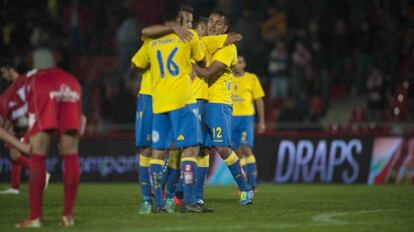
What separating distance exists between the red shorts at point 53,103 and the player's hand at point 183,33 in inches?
59.3

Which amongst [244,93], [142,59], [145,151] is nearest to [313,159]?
[244,93]

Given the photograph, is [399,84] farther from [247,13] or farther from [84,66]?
[84,66]

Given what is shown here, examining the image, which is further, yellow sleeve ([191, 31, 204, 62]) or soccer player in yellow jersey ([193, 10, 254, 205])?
soccer player in yellow jersey ([193, 10, 254, 205])

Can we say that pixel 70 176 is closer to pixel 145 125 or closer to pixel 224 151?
pixel 145 125

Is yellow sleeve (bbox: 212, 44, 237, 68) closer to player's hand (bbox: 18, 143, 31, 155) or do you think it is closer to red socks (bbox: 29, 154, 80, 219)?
red socks (bbox: 29, 154, 80, 219)

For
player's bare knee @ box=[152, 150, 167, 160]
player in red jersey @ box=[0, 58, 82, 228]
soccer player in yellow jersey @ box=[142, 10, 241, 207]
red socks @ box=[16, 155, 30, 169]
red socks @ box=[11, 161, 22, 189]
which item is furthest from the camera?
red socks @ box=[11, 161, 22, 189]

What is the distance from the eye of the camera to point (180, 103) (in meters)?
11.0

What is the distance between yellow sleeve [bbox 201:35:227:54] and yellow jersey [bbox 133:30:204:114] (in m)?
1.73

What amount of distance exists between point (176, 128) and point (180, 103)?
0.28 metres

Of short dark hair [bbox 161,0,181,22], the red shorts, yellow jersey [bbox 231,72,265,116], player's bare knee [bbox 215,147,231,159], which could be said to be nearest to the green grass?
player's bare knee [bbox 215,147,231,159]

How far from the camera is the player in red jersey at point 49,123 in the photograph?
9.72 metres

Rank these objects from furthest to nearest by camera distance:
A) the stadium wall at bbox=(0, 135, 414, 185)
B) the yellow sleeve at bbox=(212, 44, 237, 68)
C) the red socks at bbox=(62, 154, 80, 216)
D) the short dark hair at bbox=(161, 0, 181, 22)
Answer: the stadium wall at bbox=(0, 135, 414, 185)
the yellow sleeve at bbox=(212, 44, 237, 68)
the short dark hair at bbox=(161, 0, 181, 22)
the red socks at bbox=(62, 154, 80, 216)

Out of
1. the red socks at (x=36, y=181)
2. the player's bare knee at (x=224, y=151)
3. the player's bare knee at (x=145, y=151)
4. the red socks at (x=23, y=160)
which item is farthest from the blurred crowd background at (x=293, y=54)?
the red socks at (x=36, y=181)

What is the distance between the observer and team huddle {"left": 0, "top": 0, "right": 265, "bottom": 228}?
9781mm
